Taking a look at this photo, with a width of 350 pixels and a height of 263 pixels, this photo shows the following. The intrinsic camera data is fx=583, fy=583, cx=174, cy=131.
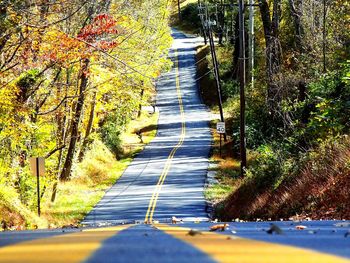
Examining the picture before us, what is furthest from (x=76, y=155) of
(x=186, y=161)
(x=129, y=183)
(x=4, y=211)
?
(x=4, y=211)

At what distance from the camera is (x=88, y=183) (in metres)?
34.3

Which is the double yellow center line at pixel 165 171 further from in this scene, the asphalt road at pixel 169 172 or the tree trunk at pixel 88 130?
the tree trunk at pixel 88 130

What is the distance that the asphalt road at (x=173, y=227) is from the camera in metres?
3.02

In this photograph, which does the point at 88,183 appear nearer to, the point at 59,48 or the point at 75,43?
the point at 59,48

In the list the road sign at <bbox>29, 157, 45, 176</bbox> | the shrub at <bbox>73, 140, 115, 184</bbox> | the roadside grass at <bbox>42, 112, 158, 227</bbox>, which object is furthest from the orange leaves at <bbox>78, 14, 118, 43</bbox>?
the shrub at <bbox>73, 140, 115, 184</bbox>

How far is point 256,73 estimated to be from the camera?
36.6 meters

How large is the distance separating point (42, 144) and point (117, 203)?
519cm

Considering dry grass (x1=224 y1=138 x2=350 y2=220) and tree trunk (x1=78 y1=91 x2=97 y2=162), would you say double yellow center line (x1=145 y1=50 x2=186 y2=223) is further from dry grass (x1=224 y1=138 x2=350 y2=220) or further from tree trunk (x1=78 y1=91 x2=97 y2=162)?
tree trunk (x1=78 y1=91 x2=97 y2=162)

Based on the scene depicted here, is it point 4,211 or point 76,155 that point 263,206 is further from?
point 76,155

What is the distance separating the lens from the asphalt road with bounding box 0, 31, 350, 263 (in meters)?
3.02

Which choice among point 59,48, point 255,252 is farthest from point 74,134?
point 255,252

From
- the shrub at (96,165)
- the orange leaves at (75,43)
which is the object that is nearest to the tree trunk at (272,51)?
the orange leaves at (75,43)

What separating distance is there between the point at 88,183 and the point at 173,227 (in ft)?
96.5

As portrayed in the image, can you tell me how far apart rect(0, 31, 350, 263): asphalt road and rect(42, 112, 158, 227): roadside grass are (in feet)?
2.46
